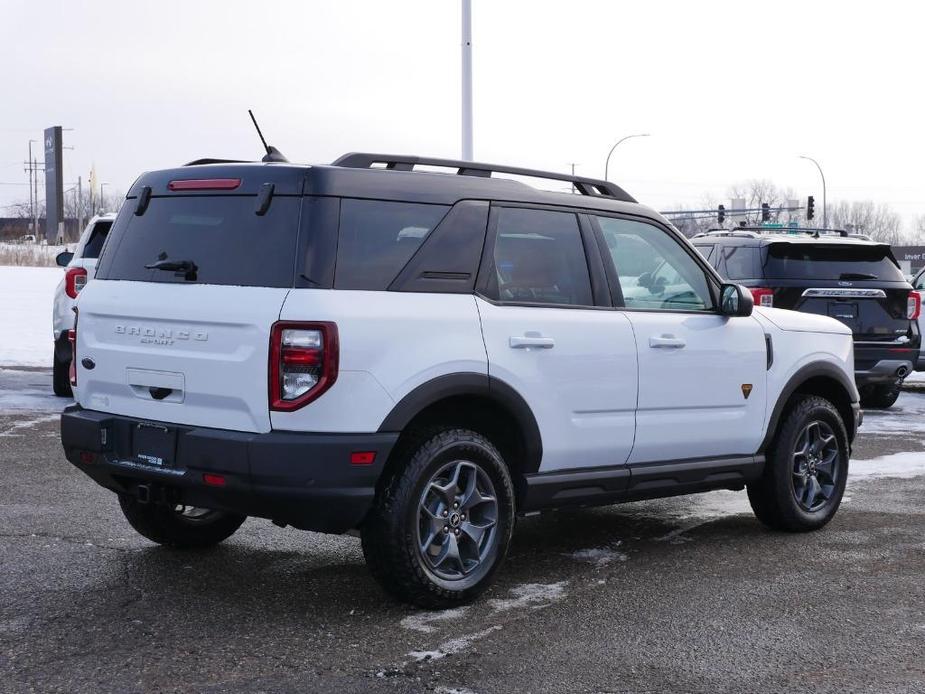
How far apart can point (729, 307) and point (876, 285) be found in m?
6.86

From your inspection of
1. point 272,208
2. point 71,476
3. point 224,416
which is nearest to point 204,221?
point 272,208

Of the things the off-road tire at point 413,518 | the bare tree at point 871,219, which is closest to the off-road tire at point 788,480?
the off-road tire at point 413,518

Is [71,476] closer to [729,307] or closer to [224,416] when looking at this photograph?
[224,416]

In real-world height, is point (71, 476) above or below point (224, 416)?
below

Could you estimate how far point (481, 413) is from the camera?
575 cm

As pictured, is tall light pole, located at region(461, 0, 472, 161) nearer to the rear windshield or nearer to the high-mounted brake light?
the rear windshield

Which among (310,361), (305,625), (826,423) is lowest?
(305,625)

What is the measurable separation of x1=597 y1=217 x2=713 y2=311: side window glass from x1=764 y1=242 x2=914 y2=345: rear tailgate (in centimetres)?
629

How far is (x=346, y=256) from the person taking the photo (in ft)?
17.0

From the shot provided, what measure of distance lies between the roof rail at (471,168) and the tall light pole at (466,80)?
13.4 m

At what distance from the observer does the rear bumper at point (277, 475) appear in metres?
4.98

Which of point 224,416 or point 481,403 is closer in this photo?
point 224,416

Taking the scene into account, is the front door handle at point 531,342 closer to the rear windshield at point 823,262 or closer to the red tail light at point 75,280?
the red tail light at point 75,280

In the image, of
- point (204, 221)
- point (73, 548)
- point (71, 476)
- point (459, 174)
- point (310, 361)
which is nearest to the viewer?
point (310, 361)
